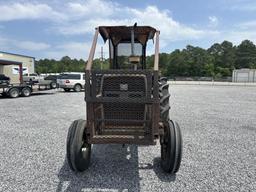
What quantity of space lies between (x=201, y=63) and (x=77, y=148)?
101 m

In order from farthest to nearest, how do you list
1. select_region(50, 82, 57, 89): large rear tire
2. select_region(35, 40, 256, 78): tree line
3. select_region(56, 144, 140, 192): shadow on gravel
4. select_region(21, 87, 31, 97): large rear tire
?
1. select_region(35, 40, 256, 78): tree line
2. select_region(50, 82, 57, 89): large rear tire
3. select_region(21, 87, 31, 97): large rear tire
4. select_region(56, 144, 140, 192): shadow on gravel

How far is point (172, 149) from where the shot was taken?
4.23 meters

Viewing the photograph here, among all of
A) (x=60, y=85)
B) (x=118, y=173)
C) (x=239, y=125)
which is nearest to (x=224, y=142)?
(x=239, y=125)

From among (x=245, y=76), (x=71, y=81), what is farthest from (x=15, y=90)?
(x=245, y=76)

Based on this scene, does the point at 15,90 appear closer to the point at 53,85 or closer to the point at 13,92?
the point at 13,92

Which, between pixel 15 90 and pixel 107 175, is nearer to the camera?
pixel 107 175

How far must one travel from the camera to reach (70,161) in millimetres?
4223

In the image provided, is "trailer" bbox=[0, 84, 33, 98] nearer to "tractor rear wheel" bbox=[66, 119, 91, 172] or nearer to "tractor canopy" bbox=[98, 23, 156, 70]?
"tractor canopy" bbox=[98, 23, 156, 70]

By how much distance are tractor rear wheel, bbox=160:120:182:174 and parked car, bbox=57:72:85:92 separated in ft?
68.6

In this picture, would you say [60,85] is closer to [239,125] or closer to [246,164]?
[239,125]

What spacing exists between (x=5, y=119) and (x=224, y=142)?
7.61m

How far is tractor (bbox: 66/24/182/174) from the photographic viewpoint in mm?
4082

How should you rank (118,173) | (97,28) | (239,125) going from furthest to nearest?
(239,125) → (97,28) → (118,173)

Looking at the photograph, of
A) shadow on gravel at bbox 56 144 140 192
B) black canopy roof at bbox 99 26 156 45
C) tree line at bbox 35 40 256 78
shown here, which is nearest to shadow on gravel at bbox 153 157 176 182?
shadow on gravel at bbox 56 144 140 192
